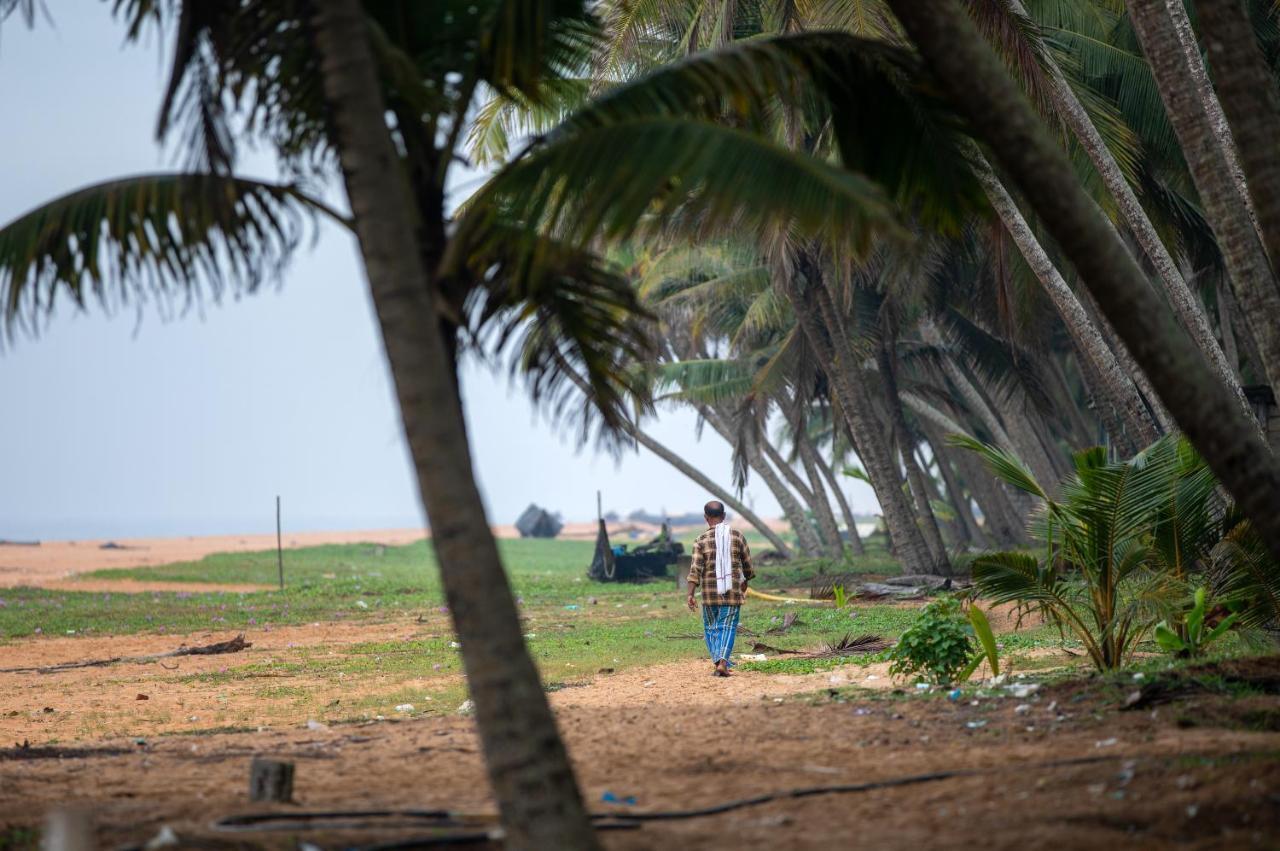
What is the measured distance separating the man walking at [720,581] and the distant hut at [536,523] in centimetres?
5530

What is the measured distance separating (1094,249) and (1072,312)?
9.71 metres

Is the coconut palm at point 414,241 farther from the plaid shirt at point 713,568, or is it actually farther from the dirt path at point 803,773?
the plaid shirt at point 713,568

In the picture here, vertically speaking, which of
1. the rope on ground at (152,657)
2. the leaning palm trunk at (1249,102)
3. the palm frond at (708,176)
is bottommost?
the rope on ground at (152,657)

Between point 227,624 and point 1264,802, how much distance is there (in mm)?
17402

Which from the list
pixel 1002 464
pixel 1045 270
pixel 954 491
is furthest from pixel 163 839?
pixel 954 491

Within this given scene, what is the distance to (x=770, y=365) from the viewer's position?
26.3m

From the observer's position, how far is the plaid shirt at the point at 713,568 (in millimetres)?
12070

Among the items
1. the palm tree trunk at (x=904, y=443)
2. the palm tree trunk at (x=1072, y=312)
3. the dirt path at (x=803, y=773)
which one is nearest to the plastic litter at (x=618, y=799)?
the dirt path at (x=803, y=773)

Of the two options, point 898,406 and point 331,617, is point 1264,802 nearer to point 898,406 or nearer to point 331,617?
point 331,617

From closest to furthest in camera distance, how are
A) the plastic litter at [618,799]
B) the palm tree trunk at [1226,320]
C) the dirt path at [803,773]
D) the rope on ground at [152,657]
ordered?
the dirt path at [803,773] → the plastic litter at [618,799] → the rope on ground at [152,657] → the palm tree trunk at [1226,320]

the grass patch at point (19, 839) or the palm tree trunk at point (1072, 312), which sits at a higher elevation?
the palm tree trunk at point (1072, 312)

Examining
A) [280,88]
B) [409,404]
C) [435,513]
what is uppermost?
[280,88]

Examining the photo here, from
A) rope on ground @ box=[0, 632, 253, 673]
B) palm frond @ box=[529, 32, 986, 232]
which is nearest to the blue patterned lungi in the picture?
palm frond @ box=[529, 32, 986, 232]

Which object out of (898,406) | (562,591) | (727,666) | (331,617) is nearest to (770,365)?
(898,406)
